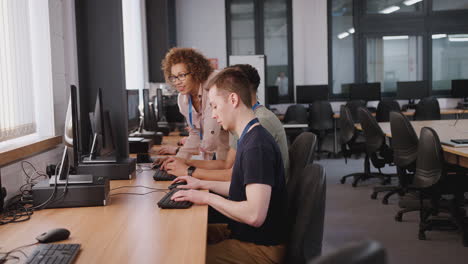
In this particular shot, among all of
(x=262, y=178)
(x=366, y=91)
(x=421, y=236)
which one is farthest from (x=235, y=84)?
(x=366, y=91)

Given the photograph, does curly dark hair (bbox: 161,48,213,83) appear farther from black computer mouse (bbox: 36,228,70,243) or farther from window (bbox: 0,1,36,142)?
black computer mouse (bbox: 36,228,70,243)

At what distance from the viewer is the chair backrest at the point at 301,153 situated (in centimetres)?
250

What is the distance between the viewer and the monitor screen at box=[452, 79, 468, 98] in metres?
9.12

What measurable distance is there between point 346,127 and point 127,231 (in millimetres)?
5006

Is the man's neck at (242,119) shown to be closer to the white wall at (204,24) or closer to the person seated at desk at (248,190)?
the person seated at desk at (248,190)

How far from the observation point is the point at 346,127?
20.8 ft

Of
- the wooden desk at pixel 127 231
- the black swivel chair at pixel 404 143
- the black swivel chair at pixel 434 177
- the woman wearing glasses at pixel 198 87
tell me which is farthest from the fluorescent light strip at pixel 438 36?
the wooden desk at pixel 127 231

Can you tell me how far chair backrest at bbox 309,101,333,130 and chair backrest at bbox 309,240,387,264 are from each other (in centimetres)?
808

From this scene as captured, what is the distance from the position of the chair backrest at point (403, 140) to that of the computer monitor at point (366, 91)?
488cm

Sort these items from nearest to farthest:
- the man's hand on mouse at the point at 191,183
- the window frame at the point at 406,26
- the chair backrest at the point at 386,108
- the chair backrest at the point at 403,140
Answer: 1. the man's hand on mouse at the point at 191,183
2. the chair backrest at the point at 403,140
3. the chair backrest at the point at 386,108
4. the window frame at the point at 406,26

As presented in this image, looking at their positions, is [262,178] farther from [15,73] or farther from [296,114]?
[296,114]

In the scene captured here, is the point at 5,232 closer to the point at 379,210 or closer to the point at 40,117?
the point at 40,117

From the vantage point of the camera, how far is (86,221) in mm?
1825

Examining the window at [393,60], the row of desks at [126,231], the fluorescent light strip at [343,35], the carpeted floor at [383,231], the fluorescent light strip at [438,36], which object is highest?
the fluorescent light strip at [343,35]
